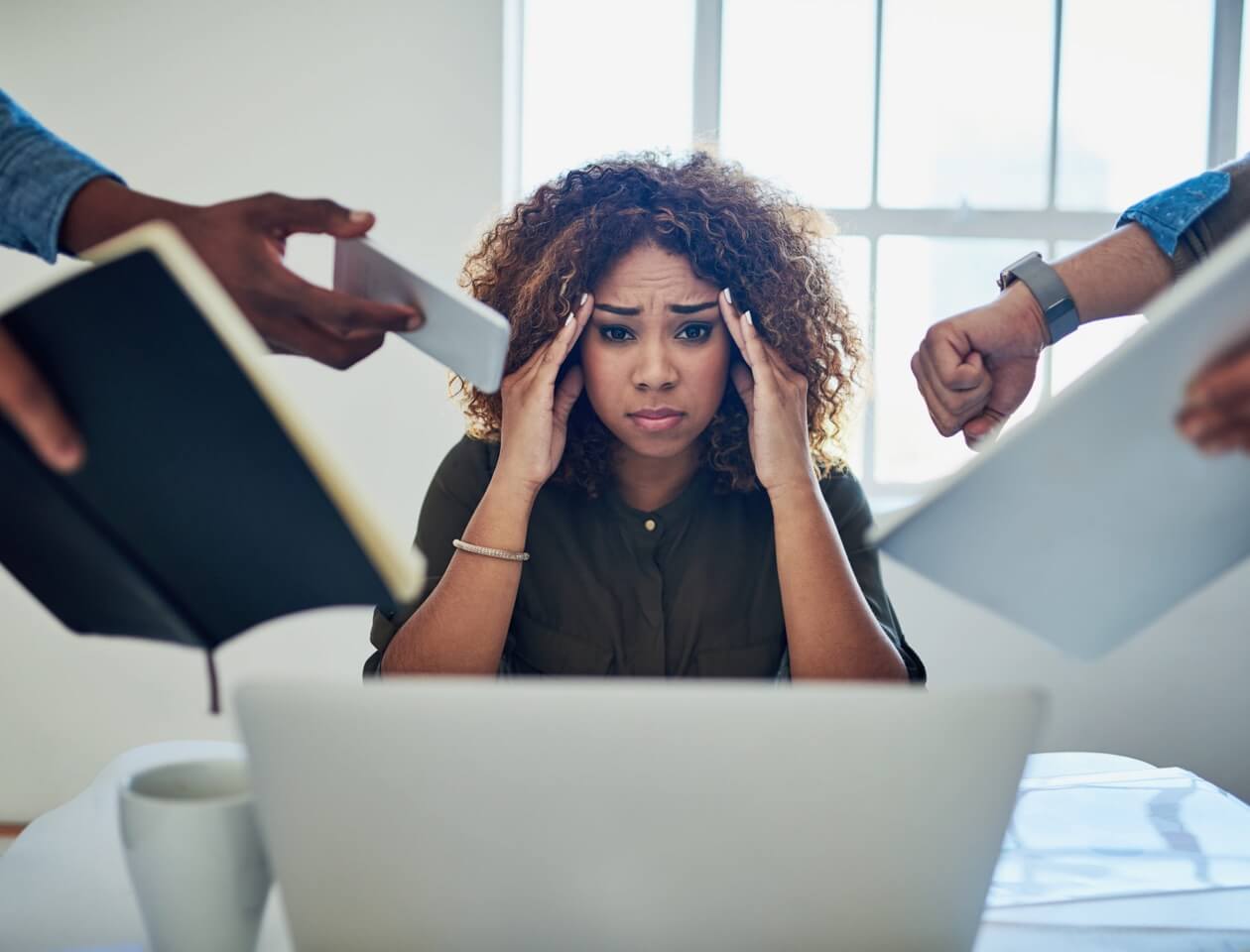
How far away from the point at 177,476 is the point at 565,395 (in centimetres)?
100

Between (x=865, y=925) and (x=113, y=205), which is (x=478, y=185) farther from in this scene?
(x=865, y=925)

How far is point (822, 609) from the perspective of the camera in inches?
54.0

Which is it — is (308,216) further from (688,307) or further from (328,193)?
(328,193)

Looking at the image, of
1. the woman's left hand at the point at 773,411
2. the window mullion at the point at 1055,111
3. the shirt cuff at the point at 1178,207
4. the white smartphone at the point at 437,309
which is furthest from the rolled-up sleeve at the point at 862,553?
the window mullion at the point at 1055,111

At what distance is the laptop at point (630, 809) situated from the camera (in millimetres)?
479

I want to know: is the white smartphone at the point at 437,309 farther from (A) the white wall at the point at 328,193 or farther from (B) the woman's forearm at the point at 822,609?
(A) the white wall at the point at 328,193

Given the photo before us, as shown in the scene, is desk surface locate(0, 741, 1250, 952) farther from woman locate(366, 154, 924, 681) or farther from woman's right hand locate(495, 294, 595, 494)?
woman's right hand locate(495, 294, 595, 494)

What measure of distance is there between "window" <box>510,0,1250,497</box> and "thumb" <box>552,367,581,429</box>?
151 cm

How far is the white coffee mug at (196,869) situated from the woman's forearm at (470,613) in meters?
0.76

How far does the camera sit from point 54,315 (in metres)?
0.51

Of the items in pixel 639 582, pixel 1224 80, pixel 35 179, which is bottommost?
pixel 639 582

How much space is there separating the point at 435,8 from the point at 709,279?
5.23 ft

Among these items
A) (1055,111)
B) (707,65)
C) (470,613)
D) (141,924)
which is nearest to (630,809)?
(141,924)

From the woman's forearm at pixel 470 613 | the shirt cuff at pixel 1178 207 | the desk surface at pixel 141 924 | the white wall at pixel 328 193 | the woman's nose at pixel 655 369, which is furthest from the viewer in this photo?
the white wall at pixel 328 193
